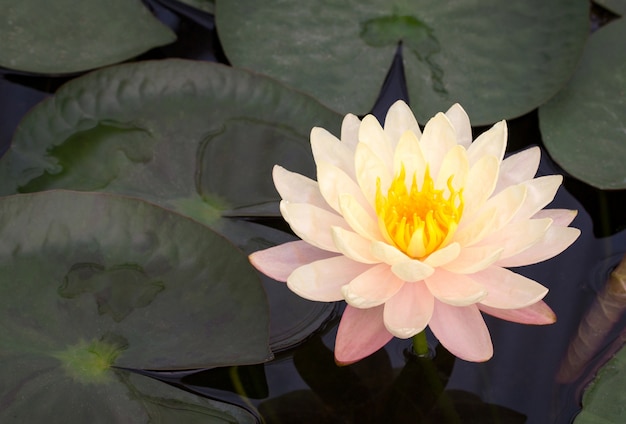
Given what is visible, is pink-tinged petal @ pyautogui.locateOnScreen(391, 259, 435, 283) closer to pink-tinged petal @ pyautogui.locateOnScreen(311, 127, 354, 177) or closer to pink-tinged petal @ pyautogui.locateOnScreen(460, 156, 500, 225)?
pink-tinged petal @ pyautogui.locateOnScreen(460, 156, 500, 225)

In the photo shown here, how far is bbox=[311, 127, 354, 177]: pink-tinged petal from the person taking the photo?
151cm

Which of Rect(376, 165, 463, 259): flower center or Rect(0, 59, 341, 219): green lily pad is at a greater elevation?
Rect(376, 165, 463, 259): flower center

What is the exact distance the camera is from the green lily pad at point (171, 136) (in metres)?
1.91

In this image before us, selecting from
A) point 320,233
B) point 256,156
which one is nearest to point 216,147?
point 256,156

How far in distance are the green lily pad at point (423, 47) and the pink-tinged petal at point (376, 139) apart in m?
0.65

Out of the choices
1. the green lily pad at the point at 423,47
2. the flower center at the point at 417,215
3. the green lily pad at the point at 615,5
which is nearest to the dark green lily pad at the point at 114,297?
the flower center at the point at 417,215

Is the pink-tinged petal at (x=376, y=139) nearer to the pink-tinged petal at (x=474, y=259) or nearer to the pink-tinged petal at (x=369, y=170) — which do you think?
the pink-tinged petal at (x=369, y=170)

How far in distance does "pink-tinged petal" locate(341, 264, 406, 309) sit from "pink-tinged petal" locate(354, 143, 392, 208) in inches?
6.1

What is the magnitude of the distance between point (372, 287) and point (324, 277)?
105 mm

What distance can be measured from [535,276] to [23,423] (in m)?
1.41

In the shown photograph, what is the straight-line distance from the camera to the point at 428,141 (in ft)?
4.95

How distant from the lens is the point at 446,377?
1831 mm

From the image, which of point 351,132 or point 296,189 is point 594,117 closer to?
point 351,132

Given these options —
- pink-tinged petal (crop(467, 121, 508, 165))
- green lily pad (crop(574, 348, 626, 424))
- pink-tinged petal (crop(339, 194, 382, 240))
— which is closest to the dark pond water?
green lily pad (crop(574, 348, 626, 424))
